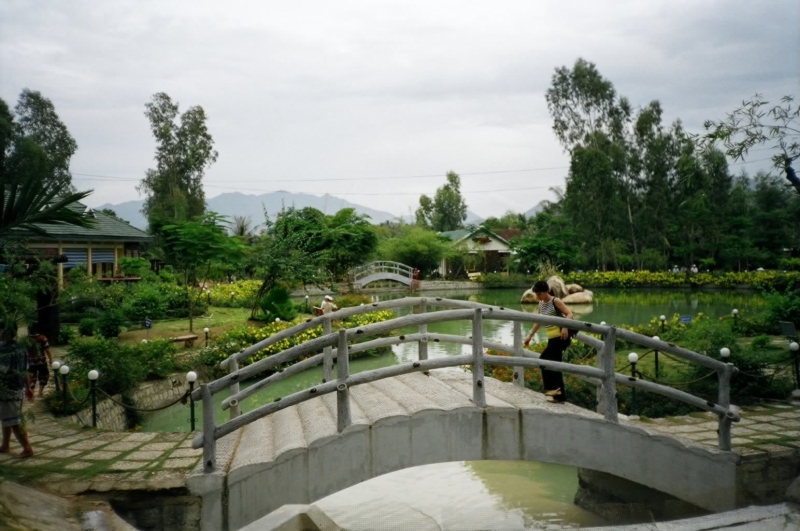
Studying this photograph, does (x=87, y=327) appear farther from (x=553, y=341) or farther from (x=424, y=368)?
(x=553, y=341)

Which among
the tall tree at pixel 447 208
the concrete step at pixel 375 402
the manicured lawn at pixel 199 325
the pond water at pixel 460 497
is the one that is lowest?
the pond water at pixel 460 497

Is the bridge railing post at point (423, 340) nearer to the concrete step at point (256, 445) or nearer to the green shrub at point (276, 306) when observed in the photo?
the concrete step at point (256, 445)

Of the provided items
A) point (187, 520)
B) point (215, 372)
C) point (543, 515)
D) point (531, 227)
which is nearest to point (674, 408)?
point (543, 515)

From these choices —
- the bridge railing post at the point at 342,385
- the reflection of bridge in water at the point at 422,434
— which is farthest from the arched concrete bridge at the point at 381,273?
the bridge railing post at the point at 342,385

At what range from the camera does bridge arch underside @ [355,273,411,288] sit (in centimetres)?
3838

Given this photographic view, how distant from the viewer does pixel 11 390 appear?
21.1 ft

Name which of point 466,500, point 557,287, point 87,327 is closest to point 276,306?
point 87,327

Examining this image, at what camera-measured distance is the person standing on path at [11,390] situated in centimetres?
638

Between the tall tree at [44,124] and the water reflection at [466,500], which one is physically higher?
the tall tree at [44,124]

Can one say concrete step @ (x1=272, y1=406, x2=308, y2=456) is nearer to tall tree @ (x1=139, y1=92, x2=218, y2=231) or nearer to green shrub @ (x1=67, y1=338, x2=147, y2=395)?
green shrub @ (x1=67, y1=338, x2=147, y2=395)

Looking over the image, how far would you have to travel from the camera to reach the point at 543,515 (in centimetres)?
789

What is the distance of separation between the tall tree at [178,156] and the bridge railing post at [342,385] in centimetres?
3898

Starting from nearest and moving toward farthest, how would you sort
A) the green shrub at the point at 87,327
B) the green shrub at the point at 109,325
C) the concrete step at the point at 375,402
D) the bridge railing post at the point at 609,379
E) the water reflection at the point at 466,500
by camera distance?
the concrete step at the point at 375,402
the bridge railing post at the point at 609,379
the water reflection at the point at 466,500
the green shrub at the point at 109,325
the green shrub at the point at 87,327

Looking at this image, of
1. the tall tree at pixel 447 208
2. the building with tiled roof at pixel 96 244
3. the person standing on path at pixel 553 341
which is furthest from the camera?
the tall tree at pixel 447 208
